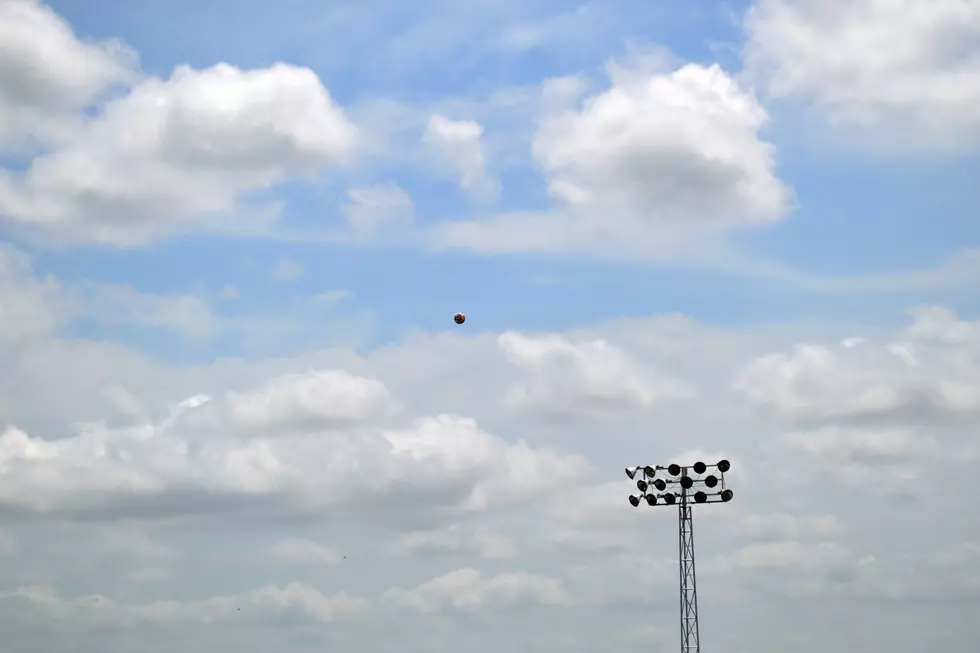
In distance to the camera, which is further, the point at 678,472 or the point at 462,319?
the point at 462,319

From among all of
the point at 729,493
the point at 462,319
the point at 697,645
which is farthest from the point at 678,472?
the point at 462,319

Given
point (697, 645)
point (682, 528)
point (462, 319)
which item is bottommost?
point (697, 645)

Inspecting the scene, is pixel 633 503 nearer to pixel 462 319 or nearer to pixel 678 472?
pixel 678 472

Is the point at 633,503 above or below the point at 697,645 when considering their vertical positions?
above

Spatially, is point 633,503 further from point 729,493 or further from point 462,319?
point 462,319

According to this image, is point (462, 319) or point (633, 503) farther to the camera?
point (462, 319)

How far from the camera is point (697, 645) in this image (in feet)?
283

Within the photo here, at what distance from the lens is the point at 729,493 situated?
90.1m

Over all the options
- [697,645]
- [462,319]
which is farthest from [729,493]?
[462,319]

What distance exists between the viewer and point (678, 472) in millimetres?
90688

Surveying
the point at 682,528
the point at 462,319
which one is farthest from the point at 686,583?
the point at 462,319

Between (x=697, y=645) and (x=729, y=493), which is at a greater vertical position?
(x=729, y=493)

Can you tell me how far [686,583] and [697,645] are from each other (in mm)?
3967

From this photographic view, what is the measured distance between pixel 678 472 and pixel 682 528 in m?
3.64
